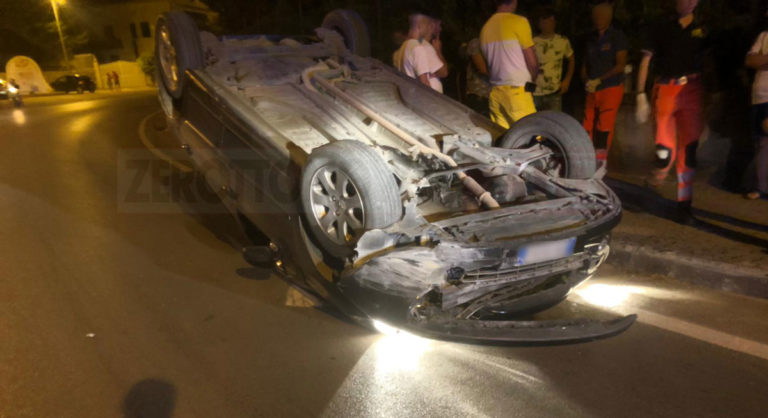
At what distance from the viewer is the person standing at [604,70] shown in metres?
5.60

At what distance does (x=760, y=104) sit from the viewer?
15.7 ft

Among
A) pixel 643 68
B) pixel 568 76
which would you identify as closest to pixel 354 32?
pixel 568 76

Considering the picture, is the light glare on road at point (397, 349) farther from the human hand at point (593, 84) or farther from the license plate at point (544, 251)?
the human hand at point (593, 84)

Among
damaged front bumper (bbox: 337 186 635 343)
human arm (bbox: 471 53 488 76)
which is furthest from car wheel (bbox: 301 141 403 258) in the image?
human arm (bbox: 471 53 488 76)

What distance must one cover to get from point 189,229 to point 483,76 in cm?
385

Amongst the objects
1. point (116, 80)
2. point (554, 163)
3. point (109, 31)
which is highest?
point (554, 163)

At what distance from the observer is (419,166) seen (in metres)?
3.54

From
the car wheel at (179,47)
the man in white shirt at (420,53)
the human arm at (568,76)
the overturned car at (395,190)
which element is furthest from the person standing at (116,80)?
the human arm at (568,76)

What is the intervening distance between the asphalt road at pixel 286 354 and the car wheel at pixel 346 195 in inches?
24.8

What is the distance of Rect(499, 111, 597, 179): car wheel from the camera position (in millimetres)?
3717

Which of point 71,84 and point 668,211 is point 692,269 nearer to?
point 668,211

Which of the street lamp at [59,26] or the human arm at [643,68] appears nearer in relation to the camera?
the human arm at [643,68]

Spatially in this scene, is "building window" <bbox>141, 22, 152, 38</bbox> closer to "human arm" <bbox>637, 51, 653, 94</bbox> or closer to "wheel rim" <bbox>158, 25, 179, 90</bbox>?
"wheel rim" <bbox>158, 25, 179, 90</bbox>

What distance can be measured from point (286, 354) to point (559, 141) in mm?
2391
